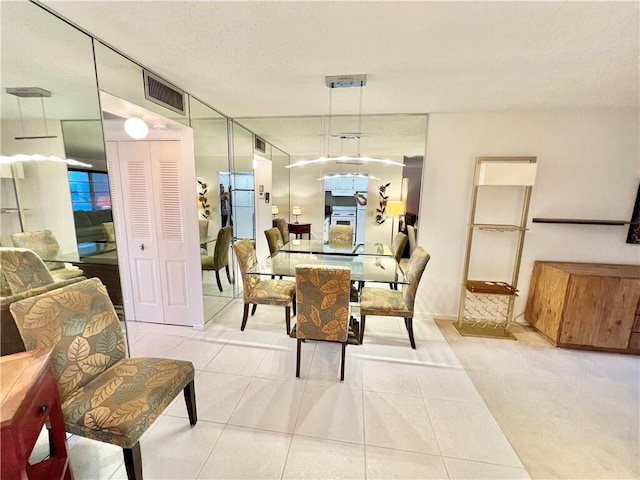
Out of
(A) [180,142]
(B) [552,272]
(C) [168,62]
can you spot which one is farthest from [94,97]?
(B) [552,272]

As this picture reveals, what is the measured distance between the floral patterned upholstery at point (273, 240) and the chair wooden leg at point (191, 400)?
2072mm

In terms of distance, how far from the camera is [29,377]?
3.11ft

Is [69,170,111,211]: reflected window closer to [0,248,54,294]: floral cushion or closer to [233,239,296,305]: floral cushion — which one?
[0,248,54,294]: floral cushion

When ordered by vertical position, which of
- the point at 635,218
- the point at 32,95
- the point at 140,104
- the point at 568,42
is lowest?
the point at 635,218

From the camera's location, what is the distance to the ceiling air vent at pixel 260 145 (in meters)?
4.01

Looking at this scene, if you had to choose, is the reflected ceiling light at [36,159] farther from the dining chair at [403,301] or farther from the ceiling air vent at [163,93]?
the dining chair at [403,301]

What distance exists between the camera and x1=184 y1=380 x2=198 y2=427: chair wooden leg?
162 centimetres

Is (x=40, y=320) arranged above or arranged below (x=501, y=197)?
below

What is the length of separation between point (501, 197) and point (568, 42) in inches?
65.3

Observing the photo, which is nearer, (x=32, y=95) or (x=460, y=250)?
(x=32, y=95)

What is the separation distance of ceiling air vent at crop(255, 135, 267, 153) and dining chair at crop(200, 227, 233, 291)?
4.81 ft

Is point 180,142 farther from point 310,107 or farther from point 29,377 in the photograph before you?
point 29,377

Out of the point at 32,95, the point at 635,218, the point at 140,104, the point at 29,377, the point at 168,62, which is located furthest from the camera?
the point at 635,218

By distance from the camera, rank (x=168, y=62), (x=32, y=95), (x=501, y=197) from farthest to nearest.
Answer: (x=501, y=197)
(x=168, y=62)
(x=32, y=95)
